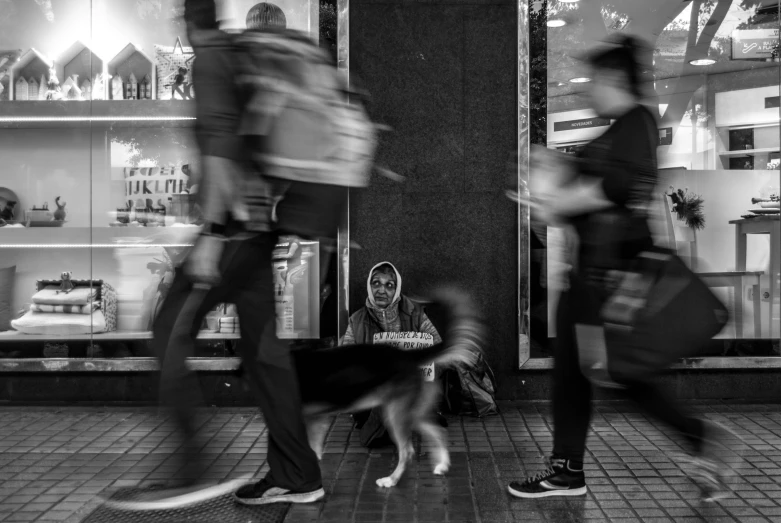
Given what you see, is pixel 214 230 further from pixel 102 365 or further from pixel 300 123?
pixel 102 365

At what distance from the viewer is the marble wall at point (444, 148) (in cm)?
662

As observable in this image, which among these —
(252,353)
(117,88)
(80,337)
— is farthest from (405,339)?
(117,88)

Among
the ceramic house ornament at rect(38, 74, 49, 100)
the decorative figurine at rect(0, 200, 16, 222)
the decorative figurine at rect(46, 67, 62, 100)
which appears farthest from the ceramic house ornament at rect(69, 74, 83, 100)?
the decorative figurine at rect(0, 200, 16, 222)

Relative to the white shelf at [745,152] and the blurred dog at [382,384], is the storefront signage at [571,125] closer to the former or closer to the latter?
the white shelf at [745,152]

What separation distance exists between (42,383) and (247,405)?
1.66m

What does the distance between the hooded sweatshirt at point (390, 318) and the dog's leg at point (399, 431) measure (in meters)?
1.32

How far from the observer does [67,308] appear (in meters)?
6.95

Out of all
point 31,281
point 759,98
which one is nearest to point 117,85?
point 31,281

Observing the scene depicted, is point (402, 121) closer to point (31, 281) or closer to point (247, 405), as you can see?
point (247, 405)

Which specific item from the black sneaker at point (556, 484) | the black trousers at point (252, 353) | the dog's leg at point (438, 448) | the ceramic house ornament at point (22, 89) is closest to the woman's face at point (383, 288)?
the dog's leg at point (438, 448)

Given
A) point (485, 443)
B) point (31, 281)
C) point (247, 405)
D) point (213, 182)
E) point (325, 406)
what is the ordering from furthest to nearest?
point (31, 281) < point (247, 405) < point (485, 443) < point (325, 406) < point (213, 182)

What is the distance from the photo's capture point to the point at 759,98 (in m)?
6.98

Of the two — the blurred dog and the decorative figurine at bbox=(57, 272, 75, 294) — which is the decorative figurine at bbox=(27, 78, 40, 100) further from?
the blurred dog

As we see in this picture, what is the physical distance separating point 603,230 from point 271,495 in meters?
2.05
